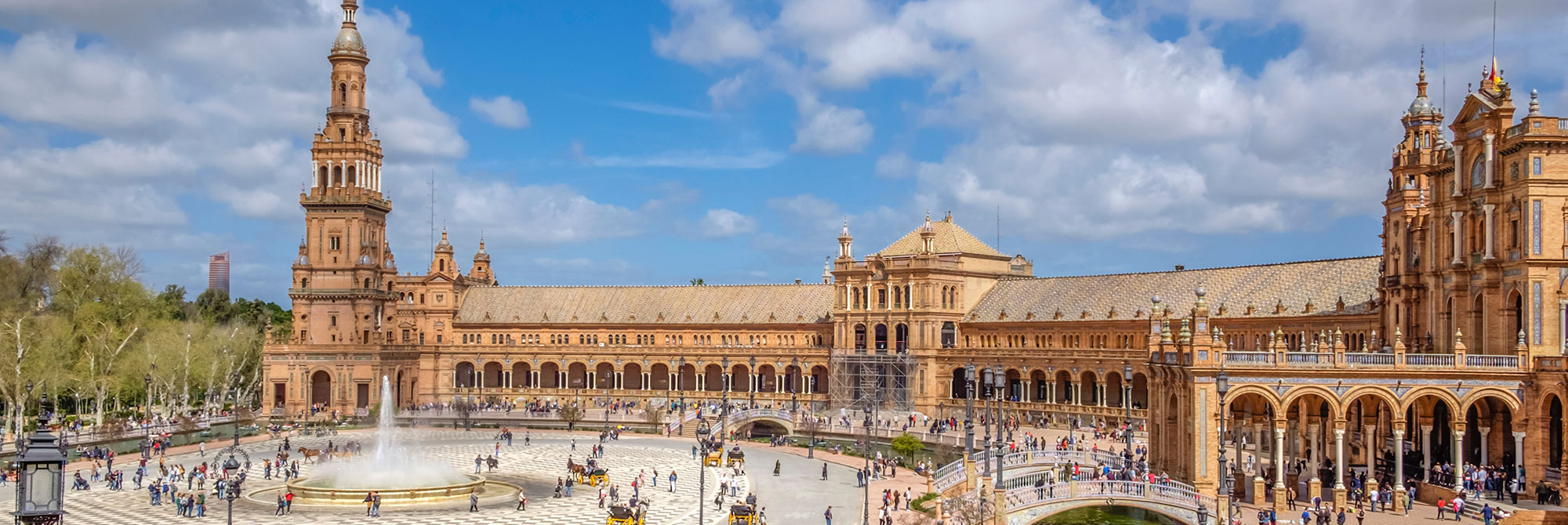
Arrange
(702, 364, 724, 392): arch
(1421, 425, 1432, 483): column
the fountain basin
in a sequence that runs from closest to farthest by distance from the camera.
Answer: (1421, 425, 1432, 483): column, the fountain basin, (702, 364, 724, 392): arch

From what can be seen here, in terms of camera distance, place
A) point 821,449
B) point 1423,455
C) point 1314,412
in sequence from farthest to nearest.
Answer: point 821,449
point 1314,412
point 1423,455

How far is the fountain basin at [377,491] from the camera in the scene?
62.4 metres

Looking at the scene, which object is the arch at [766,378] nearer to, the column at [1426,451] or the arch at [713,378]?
the arch at [713,378]

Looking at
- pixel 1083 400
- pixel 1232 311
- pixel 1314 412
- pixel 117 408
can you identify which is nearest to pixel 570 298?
pixel 117 408

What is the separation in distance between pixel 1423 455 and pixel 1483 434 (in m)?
2.44

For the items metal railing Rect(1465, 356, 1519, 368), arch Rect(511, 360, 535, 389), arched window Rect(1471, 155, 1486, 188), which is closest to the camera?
metal railing Rect(1465, 356, 1519, 368)

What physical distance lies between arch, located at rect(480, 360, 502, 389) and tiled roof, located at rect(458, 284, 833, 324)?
13.0 ft

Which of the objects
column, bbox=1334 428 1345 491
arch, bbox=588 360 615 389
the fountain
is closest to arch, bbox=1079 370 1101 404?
arch, bbox=588 360 615 389

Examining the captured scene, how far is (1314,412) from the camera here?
199 ft

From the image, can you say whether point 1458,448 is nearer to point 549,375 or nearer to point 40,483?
point 40,483

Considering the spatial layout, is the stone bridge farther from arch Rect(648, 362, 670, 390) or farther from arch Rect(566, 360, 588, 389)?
arch Rect(566, 360, 588, 389)

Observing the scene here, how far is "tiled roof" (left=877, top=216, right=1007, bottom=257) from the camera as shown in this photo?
11225 centimetres

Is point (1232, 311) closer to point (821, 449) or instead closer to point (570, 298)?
point (821, 449)

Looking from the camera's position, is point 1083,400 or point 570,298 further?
point 570,298
